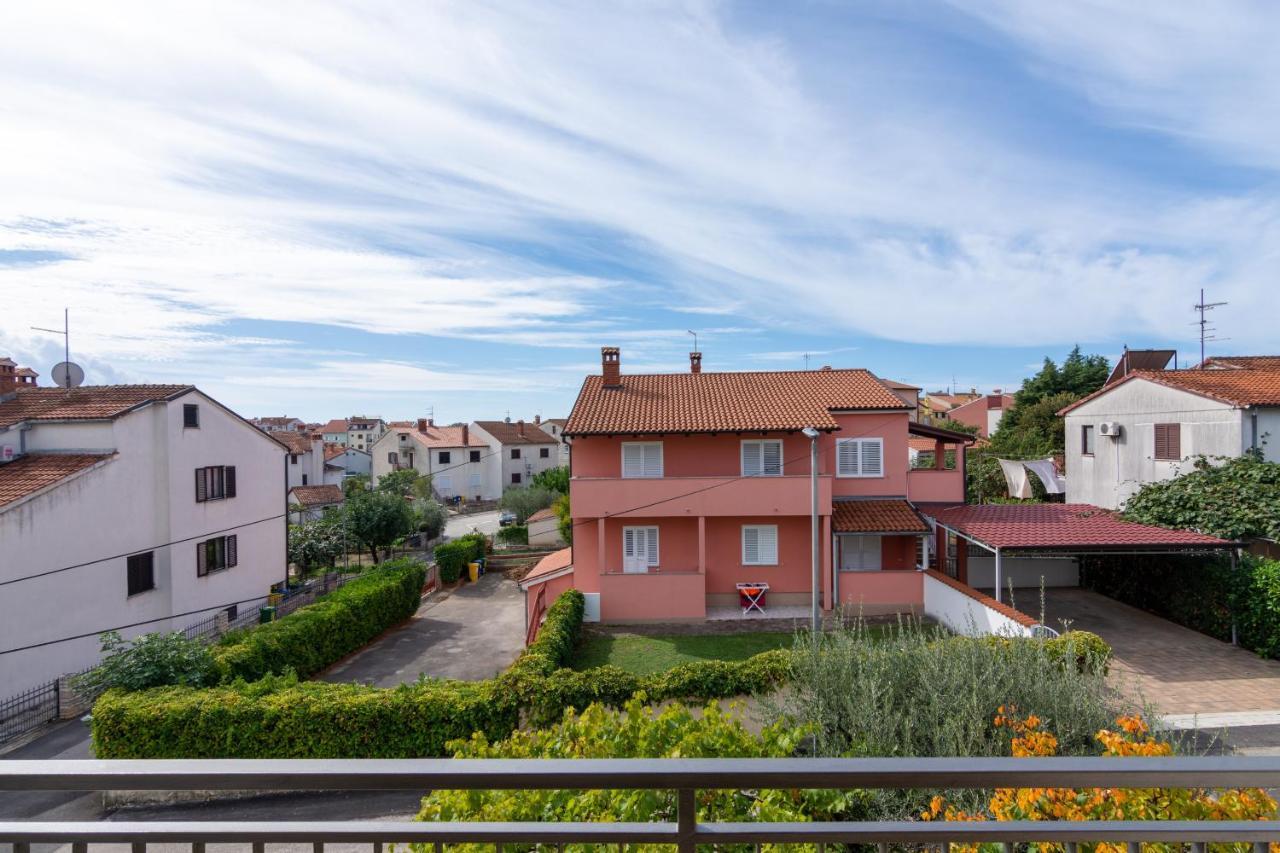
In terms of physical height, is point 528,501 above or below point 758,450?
below

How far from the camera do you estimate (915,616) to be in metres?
17.8

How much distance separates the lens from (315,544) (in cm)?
3103

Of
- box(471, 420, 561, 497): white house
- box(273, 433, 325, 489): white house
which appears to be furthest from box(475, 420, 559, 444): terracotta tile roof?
box(273, 433, 325, 489): white house

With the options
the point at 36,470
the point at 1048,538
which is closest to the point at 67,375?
the point at 36,470

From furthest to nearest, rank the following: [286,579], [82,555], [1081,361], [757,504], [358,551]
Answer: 1. [1081,361]
2. [358,551]
3. [286,579]
4. [757,504]
5. [82,555]

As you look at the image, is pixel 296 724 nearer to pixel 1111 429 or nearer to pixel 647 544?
pixel 647 544

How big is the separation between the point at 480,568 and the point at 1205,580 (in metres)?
25.6

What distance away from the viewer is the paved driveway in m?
11.7

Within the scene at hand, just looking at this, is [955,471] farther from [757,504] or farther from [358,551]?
[358,551]

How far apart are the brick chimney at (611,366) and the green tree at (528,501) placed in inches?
883

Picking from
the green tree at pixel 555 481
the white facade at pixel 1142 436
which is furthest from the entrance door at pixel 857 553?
the green tree at pixel 555 481

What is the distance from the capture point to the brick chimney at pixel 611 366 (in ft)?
74.1

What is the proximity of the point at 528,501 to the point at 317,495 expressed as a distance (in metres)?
14.2

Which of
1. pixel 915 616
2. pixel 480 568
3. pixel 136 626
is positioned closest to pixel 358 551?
pixel 480 568
